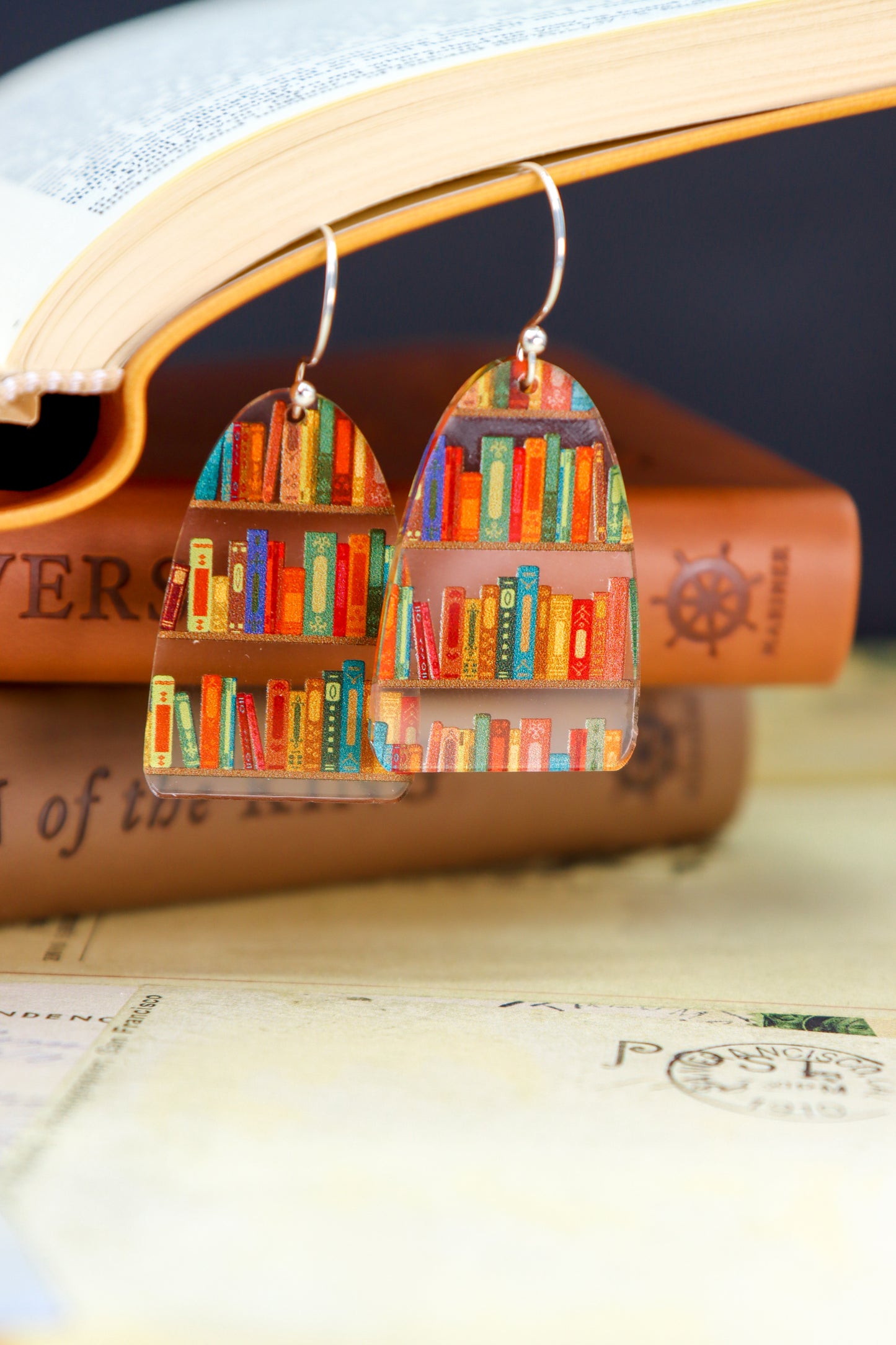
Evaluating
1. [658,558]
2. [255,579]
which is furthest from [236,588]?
[658,558]

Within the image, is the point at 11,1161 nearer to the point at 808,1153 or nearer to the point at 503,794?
the point at 808,1153

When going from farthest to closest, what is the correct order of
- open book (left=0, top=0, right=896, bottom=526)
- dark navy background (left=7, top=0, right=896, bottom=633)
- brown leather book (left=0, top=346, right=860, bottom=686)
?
dark navy background (left=7, top=0, right=896, bottom=633)
brown leather book (left=0, top=346, right=860, bottom=686)
open book (left=0, top=0, right=896, bottom=526)

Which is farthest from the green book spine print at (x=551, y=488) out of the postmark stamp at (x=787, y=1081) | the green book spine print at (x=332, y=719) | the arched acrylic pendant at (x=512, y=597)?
the postmark stamp at (x=787, y=1081)

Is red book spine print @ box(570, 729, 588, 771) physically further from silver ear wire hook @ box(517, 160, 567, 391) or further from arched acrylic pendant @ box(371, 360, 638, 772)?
silver ear wire hook @ box(517, 160, 567, 391)

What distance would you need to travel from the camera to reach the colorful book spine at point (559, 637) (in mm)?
531

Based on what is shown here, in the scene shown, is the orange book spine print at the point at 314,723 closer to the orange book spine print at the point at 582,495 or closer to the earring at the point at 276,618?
the earring at the point at 276,618

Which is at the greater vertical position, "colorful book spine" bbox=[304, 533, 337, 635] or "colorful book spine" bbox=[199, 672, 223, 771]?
"colorful book spine" bbox=[304, 533, 337, 635]

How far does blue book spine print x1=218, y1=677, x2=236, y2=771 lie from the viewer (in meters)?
0.53

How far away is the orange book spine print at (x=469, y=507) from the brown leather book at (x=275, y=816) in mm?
170

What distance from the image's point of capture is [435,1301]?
0.35 meters

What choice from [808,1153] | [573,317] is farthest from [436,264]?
[808,1153]

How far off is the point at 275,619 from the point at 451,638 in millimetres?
73

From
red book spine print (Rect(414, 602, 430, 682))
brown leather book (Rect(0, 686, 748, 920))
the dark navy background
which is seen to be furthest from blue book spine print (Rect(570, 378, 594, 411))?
the dark navy background

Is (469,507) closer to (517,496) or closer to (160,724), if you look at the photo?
(517,496)
